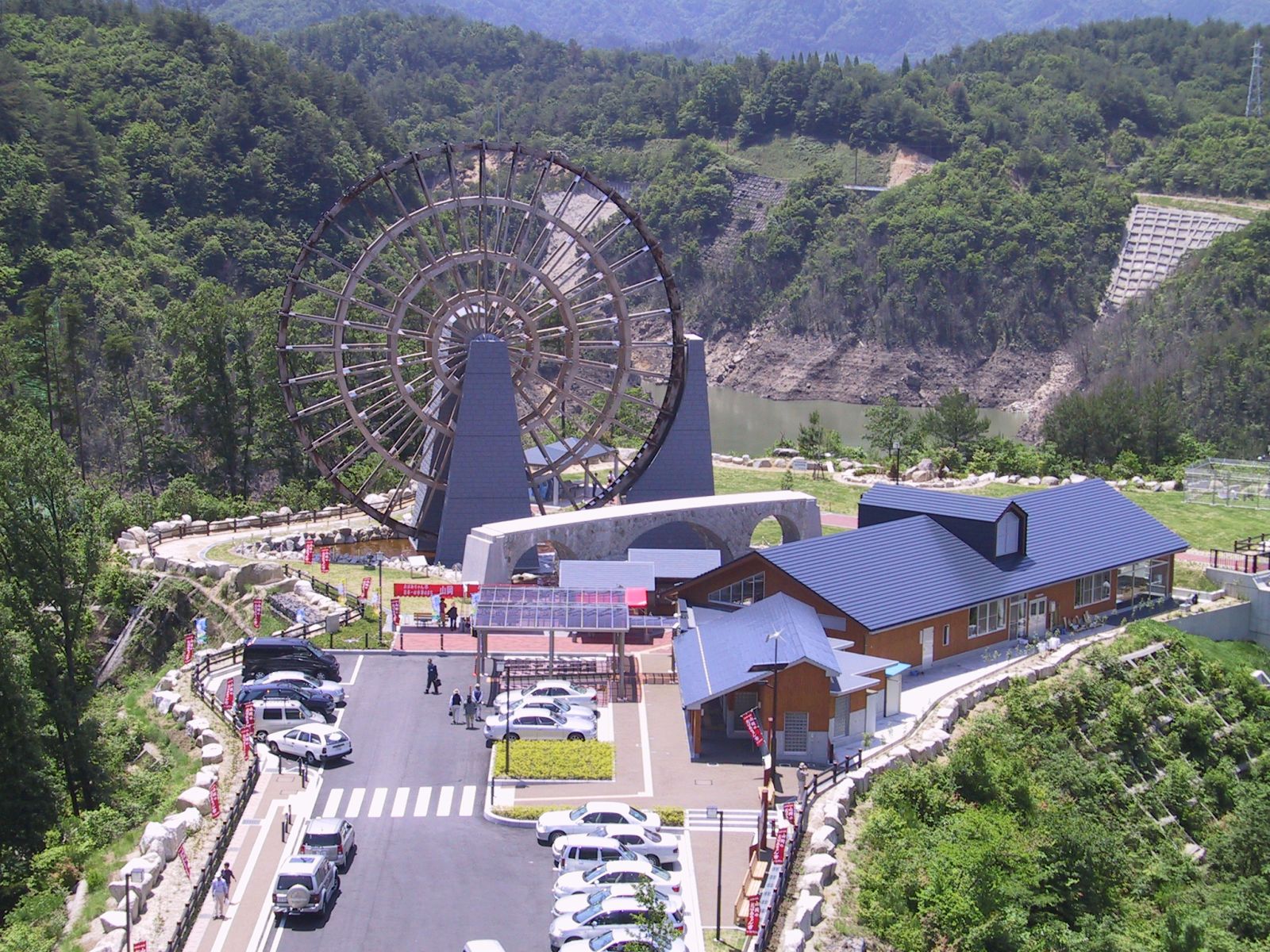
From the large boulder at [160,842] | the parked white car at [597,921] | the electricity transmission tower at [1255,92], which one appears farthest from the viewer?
the electricity transmission tower at [1255,92]

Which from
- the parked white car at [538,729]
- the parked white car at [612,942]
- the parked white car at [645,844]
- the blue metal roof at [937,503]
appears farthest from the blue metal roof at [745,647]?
the parked white car at [612,942]

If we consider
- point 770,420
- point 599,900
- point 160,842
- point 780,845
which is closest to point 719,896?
point 599,900

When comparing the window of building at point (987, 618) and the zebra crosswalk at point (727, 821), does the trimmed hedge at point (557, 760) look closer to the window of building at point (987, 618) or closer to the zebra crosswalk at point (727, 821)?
the zebra crosswalk at point (727, 821)

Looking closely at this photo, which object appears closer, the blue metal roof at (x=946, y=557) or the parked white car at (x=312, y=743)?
the parked white car at (x=312, y=743)

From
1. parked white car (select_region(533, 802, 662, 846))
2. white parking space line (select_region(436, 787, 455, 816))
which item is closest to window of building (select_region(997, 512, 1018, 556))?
parked white car (select_region(533, 802, 662, 846))

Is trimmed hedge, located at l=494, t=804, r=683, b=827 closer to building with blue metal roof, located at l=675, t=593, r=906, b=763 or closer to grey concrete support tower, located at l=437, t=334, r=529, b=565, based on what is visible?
building with blue metal roof, located at l=675, t=593, r=906, b=763

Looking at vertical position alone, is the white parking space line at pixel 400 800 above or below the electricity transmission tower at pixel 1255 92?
below
